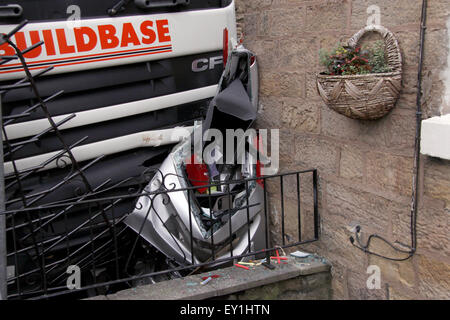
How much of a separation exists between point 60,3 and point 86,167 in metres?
1.20

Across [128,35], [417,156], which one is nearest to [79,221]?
[128,35]

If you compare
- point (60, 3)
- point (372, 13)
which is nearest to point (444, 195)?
point (372, 13)

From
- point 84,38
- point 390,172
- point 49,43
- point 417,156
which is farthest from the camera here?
point 84,38

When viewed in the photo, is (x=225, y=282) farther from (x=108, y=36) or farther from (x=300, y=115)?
(x=108, y=36)

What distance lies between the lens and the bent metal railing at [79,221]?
3.50 metres

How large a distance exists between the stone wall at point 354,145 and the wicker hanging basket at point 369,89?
7cm

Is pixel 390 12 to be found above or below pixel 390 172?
above

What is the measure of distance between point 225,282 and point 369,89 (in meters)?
1.68

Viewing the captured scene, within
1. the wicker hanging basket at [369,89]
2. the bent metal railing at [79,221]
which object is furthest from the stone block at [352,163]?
the wicker hanging basket at [369,89]

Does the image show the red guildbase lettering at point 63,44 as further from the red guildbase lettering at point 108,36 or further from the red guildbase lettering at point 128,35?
the red guildbase lettering at point 128,35

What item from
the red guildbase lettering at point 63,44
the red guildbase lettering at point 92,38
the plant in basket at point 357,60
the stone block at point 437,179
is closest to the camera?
the stone block at point 437,179

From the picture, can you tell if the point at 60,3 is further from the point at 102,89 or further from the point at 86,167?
the point at 86,167

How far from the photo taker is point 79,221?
12.9 feet
